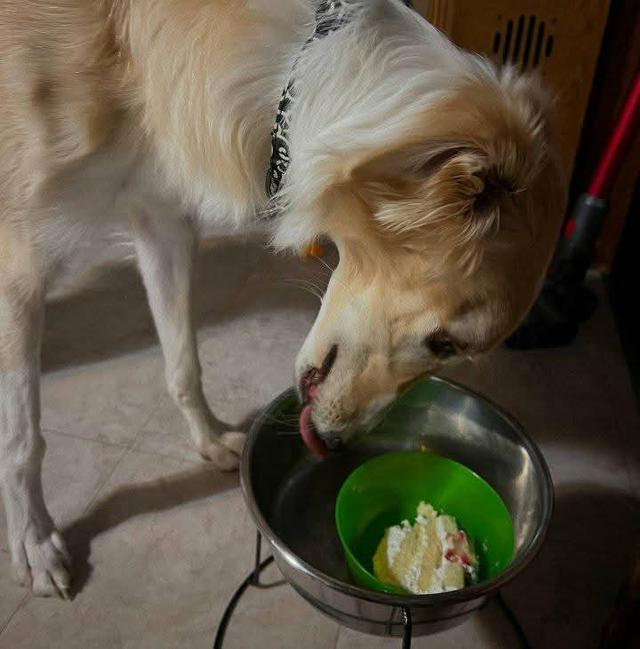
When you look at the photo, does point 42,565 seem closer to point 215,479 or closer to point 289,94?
point 215,479

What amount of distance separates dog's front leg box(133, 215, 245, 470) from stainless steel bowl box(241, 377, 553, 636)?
21cm

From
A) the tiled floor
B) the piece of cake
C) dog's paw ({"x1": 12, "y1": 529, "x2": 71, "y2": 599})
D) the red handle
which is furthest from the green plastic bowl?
the red handle

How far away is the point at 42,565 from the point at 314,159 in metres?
0.88

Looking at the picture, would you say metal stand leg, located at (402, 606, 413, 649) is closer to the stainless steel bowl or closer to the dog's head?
the stainless steel bowl

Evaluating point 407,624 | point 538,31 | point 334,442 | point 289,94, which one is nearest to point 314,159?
point 289,94

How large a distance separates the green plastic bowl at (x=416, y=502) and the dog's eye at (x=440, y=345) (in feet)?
1.20

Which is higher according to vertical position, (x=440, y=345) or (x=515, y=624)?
(x=440, y=345)

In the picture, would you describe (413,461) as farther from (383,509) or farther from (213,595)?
(213,595)

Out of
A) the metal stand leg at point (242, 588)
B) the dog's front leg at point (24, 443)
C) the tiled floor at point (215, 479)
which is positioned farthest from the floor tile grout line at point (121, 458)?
the metal stand leg at point (242, 588)

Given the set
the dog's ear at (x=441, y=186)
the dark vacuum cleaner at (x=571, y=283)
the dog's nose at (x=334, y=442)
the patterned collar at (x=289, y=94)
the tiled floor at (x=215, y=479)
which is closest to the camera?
the dog's ear at (x=441, y=186)

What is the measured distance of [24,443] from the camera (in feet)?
3.78

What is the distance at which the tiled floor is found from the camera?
3.96 feet

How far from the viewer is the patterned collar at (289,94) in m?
0.84

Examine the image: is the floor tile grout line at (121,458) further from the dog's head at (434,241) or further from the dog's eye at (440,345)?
the dog's eye at (440,345)
